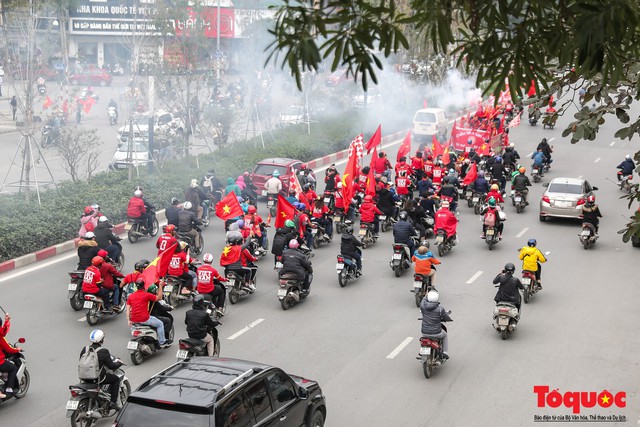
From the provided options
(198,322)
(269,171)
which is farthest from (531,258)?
(269,171)

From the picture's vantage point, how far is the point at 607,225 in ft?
86.9

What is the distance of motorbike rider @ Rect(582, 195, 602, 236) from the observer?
75.5 ft

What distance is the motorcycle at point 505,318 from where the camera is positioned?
53.2 ft

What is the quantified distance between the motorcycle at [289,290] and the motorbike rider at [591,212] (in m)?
8.51

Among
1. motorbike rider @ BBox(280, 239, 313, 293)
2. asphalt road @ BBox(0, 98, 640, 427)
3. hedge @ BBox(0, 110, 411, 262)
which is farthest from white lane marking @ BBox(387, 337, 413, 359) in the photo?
hedge @ BBox(0, 110, 411, 262)

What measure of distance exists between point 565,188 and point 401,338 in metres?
12.0

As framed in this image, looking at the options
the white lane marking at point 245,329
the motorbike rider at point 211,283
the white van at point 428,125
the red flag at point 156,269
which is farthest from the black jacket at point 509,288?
the white van at point 428,125

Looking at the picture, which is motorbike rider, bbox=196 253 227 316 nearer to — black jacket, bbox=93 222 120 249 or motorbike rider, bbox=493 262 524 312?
black jacket, bbox=93 222 120 249

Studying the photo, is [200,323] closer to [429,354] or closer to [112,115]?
[429,354]

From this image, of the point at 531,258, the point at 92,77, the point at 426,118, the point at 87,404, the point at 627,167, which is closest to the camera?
the point at 87,404

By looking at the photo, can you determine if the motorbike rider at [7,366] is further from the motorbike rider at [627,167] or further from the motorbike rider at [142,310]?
the motorbike rider at [627,167]

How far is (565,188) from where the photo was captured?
1051 inches

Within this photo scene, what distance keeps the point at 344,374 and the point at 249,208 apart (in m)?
7.43

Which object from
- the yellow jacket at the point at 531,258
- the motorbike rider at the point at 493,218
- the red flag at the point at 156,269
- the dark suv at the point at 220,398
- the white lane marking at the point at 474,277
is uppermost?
the dark suv at the point at 220,398
